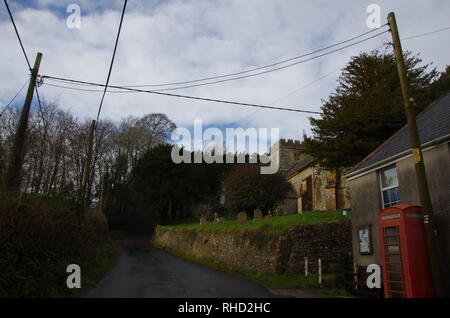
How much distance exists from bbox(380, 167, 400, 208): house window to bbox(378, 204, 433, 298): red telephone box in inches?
77.9

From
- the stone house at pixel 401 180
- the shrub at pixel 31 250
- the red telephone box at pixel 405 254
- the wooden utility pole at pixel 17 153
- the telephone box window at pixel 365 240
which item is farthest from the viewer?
the telephone box window at pixel 365 240

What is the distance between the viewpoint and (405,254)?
33.1 feet

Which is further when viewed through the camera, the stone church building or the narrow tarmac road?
the stone church building

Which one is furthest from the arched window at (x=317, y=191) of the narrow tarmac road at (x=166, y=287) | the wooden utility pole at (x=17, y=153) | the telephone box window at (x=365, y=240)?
the wooden utility pole at (x=17, y=153)

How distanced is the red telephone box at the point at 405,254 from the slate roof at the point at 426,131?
265 centimetres

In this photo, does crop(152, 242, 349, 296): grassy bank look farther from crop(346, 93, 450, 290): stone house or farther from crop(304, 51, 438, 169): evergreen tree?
crop(304, 51, 438, 169): evergreen tree

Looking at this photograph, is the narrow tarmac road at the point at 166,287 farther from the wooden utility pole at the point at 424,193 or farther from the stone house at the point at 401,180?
the wooden utility pole at the point at 424,193

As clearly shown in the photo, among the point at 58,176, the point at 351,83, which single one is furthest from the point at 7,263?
the point at 351,83

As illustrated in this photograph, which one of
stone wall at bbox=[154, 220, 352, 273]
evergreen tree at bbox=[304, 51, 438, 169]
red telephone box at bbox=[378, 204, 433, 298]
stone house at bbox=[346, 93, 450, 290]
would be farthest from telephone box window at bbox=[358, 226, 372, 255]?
evergreen tree at bbox=[304, 51, 438, 169]

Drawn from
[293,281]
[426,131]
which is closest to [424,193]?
[426,131]

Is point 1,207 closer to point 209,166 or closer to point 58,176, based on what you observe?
point 58,176

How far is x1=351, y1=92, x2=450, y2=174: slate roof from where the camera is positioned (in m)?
11.4

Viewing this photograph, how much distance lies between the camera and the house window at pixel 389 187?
12773 mm
